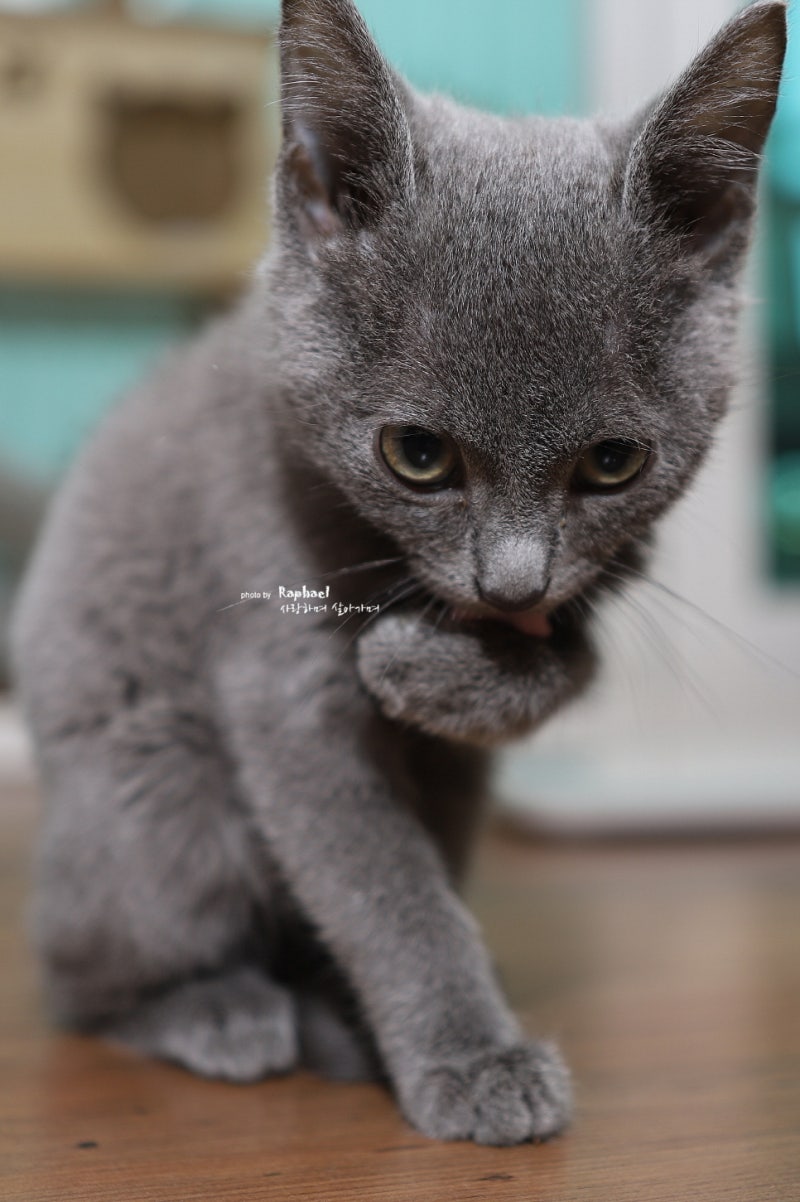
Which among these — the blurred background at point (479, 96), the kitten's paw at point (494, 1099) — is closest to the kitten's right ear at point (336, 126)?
the kitten's paw at point (494, 1099)

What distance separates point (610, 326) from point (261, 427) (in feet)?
1.17

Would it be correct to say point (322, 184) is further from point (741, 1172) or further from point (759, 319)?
point (759, 319)

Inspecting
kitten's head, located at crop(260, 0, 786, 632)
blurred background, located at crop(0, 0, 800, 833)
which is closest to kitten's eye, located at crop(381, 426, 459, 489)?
kitten's head, located at crop(260, 0, 786, 632)

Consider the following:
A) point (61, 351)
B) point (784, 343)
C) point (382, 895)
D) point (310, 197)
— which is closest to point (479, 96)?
point (784, 343)

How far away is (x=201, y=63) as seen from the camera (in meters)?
2.04

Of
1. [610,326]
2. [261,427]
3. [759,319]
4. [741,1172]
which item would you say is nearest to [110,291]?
[759,319]

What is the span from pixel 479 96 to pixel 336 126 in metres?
1.23

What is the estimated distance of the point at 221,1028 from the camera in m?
0.99

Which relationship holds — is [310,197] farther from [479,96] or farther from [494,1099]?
[479,96]

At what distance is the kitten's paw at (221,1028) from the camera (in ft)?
3.20

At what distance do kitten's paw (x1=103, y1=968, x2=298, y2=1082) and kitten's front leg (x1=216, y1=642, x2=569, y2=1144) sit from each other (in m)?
0.11

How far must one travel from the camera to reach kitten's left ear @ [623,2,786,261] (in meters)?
0.77

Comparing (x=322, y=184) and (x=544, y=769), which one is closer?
(x=322, y=184)

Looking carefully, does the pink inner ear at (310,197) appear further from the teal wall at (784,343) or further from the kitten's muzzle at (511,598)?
the teal wall at (784,343)
